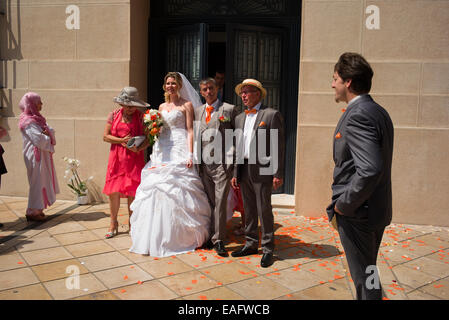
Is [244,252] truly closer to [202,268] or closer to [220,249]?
[220,249]

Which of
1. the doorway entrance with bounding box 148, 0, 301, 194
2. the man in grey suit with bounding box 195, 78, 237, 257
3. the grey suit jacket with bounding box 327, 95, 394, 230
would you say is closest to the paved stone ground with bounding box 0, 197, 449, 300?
the man in grey suit with bounding box 195, 78, 237, 257

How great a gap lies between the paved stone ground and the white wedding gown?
208mm

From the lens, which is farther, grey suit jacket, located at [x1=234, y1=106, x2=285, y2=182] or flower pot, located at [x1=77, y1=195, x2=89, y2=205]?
flower pot, located at [x1=77, y1=195, x2=89, y2=205]

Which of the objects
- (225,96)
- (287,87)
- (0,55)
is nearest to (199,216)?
(225,96)

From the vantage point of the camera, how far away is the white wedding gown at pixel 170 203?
500cm

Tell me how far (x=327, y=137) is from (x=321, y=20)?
2028 mm

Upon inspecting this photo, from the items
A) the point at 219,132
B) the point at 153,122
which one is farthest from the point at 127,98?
the point at 219,132

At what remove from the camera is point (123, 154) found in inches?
223

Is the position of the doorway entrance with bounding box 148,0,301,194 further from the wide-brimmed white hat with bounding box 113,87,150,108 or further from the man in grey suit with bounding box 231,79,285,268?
the man in grey suit with bounding box 231,79,285,268

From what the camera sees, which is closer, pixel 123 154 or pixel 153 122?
pixel 153 122

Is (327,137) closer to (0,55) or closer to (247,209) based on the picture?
(247,209)

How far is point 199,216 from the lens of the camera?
17.3 ft

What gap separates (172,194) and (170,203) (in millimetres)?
121

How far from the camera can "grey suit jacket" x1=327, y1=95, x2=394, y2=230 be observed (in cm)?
252
